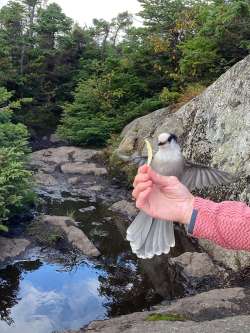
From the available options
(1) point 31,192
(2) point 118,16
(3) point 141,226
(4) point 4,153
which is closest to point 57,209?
(1) point 31,192

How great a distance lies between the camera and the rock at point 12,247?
36.8ft

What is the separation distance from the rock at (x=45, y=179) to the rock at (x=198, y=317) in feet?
32.2

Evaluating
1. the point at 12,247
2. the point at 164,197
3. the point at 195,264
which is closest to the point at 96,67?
the point at 12,247

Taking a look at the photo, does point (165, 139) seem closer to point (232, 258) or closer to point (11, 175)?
point (232, 258)

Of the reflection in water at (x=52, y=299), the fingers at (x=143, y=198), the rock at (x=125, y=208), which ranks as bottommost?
the reflection in water at (x=52, y=299)

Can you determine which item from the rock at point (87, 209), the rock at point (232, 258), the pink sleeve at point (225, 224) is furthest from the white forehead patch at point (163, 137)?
the rock at point (87, 209)

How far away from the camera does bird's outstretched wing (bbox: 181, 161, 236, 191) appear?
4.31 metres

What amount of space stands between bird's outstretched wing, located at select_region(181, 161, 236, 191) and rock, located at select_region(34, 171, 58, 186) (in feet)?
46.0

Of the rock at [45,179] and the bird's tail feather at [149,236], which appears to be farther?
the rock at [45,179]

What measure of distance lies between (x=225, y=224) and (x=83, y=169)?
1783cm

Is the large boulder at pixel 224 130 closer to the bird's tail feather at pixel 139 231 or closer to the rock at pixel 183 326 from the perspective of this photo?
the rock at pixel 183 326

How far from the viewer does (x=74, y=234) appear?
12.1 meters

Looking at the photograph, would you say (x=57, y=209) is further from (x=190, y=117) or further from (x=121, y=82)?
(x=121, y=82)

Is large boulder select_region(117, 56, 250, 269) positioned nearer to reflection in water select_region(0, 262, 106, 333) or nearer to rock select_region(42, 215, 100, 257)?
rock select_region(42, 215, 100, 257)
